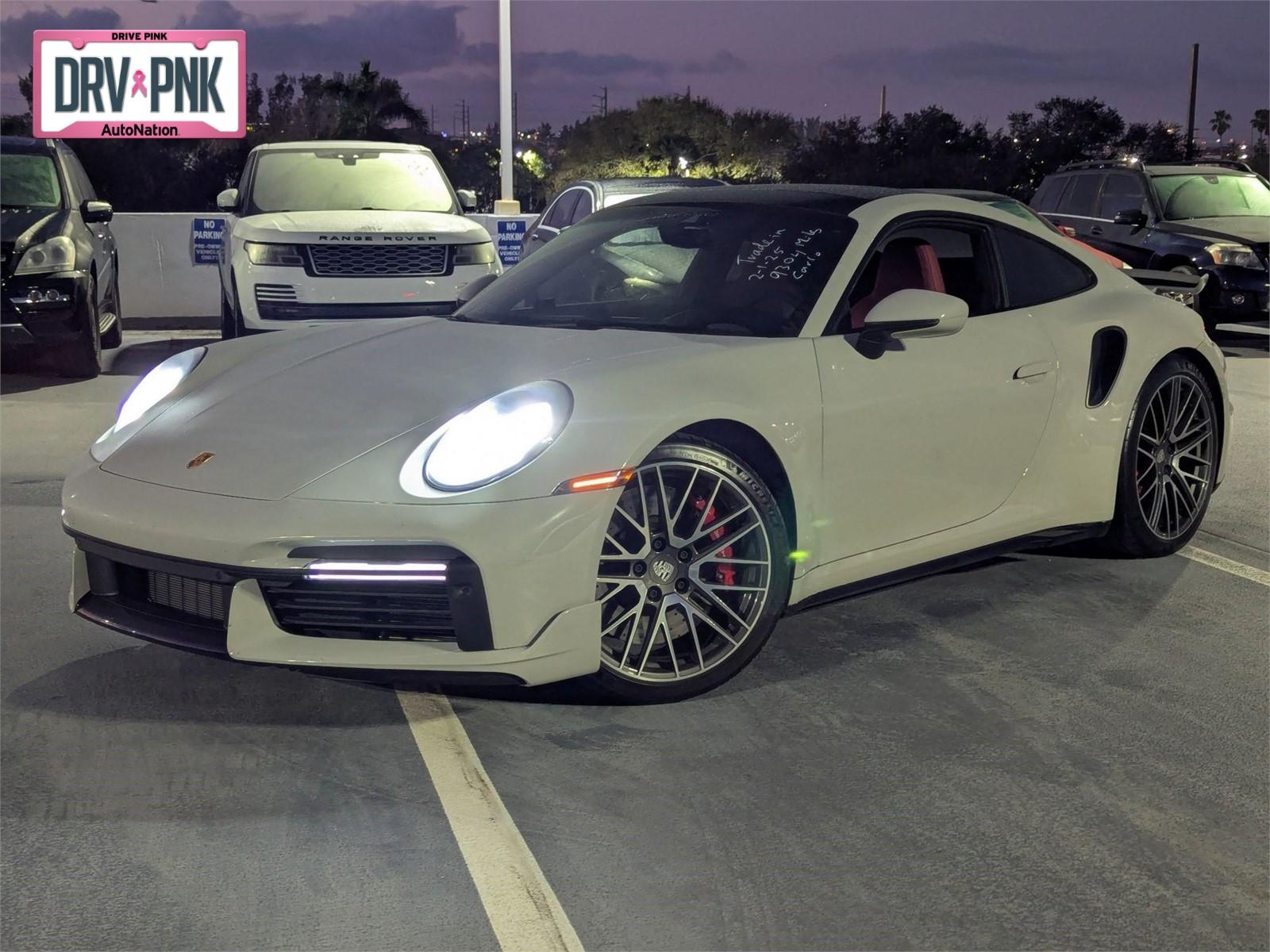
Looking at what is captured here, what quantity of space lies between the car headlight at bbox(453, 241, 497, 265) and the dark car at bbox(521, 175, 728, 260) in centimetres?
139

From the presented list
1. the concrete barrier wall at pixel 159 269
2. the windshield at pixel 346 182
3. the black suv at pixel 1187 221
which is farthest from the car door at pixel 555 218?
the black suv at pixel 1187 221

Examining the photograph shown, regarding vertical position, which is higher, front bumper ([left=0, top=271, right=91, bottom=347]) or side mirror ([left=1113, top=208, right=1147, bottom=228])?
side mirror ([left=1113, top=208, right=1147, bottom=228])

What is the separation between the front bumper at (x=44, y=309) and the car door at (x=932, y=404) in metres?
7.68

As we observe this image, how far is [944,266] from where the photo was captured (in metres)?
5.21

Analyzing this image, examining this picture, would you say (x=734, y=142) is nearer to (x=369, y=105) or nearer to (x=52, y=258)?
(x=369, y=105)

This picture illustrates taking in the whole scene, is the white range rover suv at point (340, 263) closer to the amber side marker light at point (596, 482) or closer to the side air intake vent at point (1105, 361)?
the side air intake vent at point (1105, 361)

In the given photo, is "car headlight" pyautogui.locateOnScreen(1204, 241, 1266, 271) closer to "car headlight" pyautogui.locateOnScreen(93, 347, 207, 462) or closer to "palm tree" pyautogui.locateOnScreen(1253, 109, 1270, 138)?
"car headlight" pyautogui.locateOnScreen(93, 347, 207, 462)

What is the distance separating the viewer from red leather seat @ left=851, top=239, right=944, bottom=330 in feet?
17.0

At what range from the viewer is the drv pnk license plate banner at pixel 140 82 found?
838 inches

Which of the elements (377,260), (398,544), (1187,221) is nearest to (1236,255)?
(1187,221)

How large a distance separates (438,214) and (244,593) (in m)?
8.30

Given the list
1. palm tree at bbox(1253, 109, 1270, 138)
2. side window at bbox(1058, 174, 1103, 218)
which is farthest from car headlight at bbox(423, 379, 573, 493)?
palm tree at bbox(1253, 109, 1270, 138)

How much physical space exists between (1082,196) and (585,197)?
605 centimetres

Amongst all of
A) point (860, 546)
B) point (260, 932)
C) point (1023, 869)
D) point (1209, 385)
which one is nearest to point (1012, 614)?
point (860, 546)
